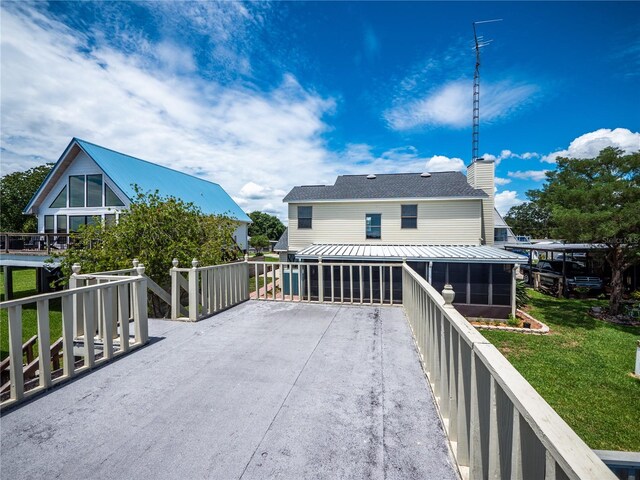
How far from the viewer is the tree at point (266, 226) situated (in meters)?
55.7

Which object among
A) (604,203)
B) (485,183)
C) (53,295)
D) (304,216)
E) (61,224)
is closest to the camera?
(53,295)

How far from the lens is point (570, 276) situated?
51.9ft

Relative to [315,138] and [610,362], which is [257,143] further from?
[610,362]

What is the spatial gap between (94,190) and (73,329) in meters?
14.3

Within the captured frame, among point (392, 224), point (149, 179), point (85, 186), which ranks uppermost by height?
point (149, 179)

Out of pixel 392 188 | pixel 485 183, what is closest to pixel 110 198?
pixel 392 188

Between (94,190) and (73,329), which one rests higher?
(94,190)

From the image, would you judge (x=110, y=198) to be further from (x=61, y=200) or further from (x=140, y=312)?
(x=140, y=312)

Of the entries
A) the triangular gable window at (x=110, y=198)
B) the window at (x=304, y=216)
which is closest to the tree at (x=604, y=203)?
the window at (x=304, y=216)

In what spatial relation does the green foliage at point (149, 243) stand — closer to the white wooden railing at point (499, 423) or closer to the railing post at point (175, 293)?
the railing post at point (175, 293)

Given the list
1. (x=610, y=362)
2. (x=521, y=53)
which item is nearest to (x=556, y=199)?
(x=521, y=53)

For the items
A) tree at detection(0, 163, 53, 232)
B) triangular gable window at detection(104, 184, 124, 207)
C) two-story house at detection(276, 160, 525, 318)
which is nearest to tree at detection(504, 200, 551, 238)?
two-story house at detection(276, 160, 525, 318)

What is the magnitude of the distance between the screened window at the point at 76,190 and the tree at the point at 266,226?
129 ft

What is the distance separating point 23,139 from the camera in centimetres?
1405
